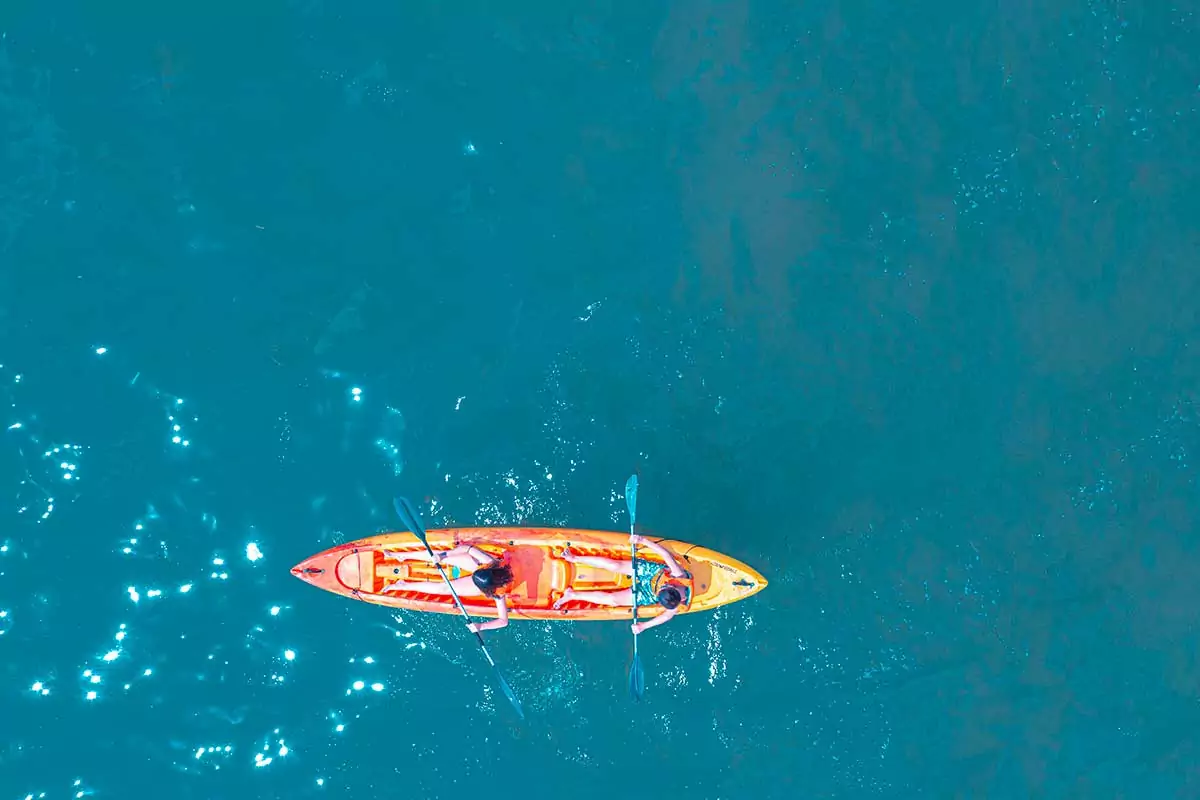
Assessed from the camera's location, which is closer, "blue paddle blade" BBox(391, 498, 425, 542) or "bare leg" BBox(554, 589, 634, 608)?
"blue paddle blade" BBox(391, 498, 425, 542)

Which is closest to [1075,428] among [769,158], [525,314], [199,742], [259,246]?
[769,158]

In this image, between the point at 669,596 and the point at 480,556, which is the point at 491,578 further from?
the point at 669,596

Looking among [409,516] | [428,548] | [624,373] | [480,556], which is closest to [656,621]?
[480,556]

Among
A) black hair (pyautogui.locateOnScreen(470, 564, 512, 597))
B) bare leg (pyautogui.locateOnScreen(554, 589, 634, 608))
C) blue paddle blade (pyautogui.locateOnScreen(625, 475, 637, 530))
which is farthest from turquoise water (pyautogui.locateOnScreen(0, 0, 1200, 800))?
black hair (pyautogui.locateOnScreen(470, 564, 512, 597))

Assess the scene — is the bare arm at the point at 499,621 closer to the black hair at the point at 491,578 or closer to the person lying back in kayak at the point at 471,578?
the person lying back in kayak at the point at 471,578

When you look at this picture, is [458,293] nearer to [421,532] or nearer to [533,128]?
[533,128]

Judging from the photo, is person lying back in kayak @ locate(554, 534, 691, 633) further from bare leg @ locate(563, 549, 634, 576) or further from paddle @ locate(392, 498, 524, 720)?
paddle @ locate(392, 498, 524, 720)
